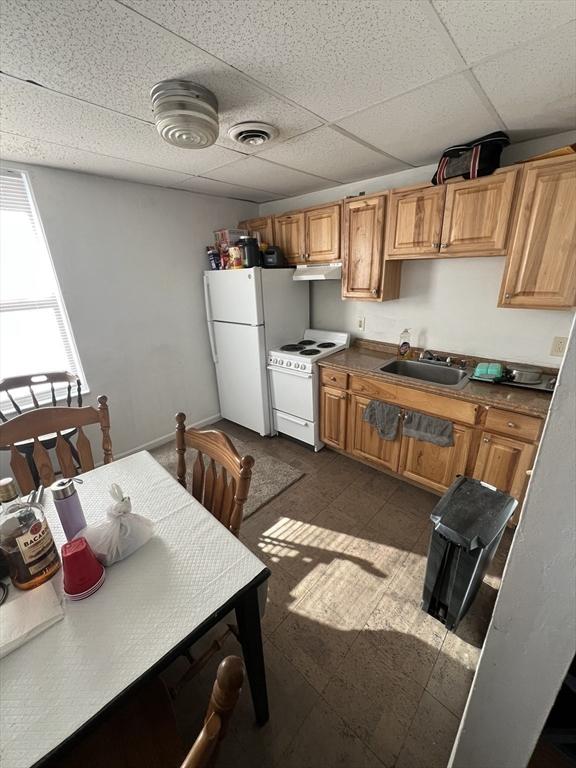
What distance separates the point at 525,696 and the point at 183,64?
2146mm

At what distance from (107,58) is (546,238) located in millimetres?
2150

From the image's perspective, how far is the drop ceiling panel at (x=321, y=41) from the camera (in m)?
0.89

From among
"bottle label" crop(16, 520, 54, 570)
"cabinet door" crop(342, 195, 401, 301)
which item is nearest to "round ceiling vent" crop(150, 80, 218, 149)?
"cabinet door" crop(342, 195, 401, 301)

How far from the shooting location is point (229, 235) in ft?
9.87

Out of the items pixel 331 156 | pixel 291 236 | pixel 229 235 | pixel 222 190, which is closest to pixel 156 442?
pixel 229 235

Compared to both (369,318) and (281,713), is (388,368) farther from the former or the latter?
(281,713)

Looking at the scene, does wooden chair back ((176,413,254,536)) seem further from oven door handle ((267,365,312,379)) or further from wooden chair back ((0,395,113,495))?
oven door handle ((267,365,312,379))

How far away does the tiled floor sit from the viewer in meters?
1.12

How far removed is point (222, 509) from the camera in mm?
1254

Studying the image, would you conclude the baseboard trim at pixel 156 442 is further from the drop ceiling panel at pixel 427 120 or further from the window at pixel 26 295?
the drop ceiling panel at pixel 427 120

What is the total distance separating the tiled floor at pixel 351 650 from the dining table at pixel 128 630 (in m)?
0.17

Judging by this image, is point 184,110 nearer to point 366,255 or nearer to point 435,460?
point 366,255

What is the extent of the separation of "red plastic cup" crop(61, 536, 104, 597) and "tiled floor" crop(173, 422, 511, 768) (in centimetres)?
82

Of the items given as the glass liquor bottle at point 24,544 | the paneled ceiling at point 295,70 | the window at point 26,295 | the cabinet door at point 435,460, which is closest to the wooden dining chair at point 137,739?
the glass liquor bottle at point 24,544
